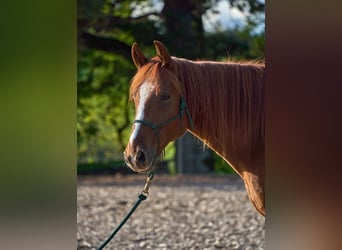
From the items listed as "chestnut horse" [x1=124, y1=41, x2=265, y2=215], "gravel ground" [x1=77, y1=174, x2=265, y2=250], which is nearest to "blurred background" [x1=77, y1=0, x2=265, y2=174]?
"gravel ground" [x1=77, y1=174, x2=265, y2=250]

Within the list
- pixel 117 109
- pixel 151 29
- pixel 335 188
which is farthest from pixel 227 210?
pixel 117 109

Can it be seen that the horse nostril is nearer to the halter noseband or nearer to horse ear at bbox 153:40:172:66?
the halter noseband

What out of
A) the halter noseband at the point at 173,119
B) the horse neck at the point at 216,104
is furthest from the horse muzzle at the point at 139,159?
the horse neck at the point at 216,104

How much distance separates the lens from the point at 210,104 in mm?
3162

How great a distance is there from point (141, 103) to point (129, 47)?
701cm

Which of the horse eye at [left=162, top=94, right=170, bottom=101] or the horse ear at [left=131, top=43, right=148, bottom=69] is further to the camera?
the horse ear at [left=131, top=43, right=148, bottom=69]

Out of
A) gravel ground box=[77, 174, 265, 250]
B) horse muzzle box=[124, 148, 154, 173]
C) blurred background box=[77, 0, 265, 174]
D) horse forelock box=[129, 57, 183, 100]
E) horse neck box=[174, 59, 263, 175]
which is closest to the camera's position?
horse muzzle box=[124, 148, 154, 173]

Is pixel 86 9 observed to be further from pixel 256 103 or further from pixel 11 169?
pixel 11 169

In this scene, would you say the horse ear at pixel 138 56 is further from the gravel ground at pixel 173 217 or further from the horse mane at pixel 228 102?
the gravel ground at pixel 173 217

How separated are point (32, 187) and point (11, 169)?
4.3 inches

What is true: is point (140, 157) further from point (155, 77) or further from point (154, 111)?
point (155, 77)

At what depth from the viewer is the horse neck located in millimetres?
3141

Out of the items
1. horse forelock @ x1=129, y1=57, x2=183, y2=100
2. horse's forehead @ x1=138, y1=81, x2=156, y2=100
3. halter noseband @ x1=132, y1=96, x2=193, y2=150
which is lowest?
halter noseband @ x1=132, y1=96, x2=193, y2=150

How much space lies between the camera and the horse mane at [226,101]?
3145mm
